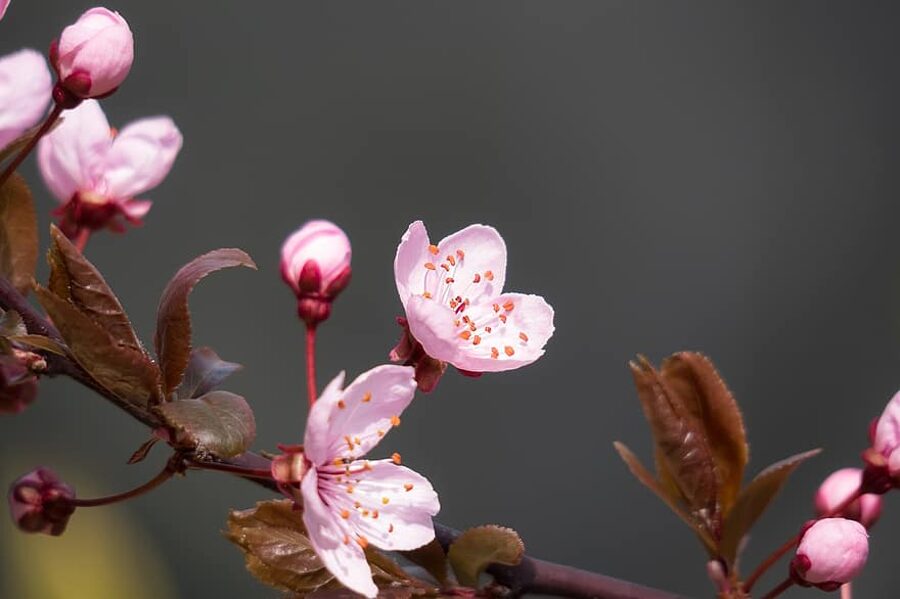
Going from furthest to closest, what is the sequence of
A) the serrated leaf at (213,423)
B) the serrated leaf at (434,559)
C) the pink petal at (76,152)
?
1. the pink petal at (76,152)
2. the serrated leaf at (434,559)
3. the serrated leaf at (213,423)

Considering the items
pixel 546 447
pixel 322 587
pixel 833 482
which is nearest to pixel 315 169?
pixel 546 447

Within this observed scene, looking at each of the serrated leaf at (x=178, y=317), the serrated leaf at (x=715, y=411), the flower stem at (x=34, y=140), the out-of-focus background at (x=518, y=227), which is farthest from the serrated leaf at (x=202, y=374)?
the out-of-focus background at (x=518, y=227)

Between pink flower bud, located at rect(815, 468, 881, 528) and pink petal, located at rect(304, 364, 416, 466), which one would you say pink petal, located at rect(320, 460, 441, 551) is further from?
pink flower bud, located at rect(815, 468, 881, 528)

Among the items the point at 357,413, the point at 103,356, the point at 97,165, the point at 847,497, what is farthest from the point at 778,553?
the point at 97,165

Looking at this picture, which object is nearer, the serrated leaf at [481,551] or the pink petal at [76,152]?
the serrated leaf at [481,551]

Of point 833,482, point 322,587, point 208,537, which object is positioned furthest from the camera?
point 208,537

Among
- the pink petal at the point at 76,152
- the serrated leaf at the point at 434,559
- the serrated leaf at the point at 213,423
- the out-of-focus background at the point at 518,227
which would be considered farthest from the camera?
the out-of-focus background at the point at 518,227

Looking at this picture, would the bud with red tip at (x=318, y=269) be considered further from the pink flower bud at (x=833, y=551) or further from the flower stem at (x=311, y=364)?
the pink flower bud at (x=833, y=551)

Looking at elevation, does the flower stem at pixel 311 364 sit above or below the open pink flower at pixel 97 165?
below

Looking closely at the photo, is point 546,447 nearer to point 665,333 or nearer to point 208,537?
point 665,333
